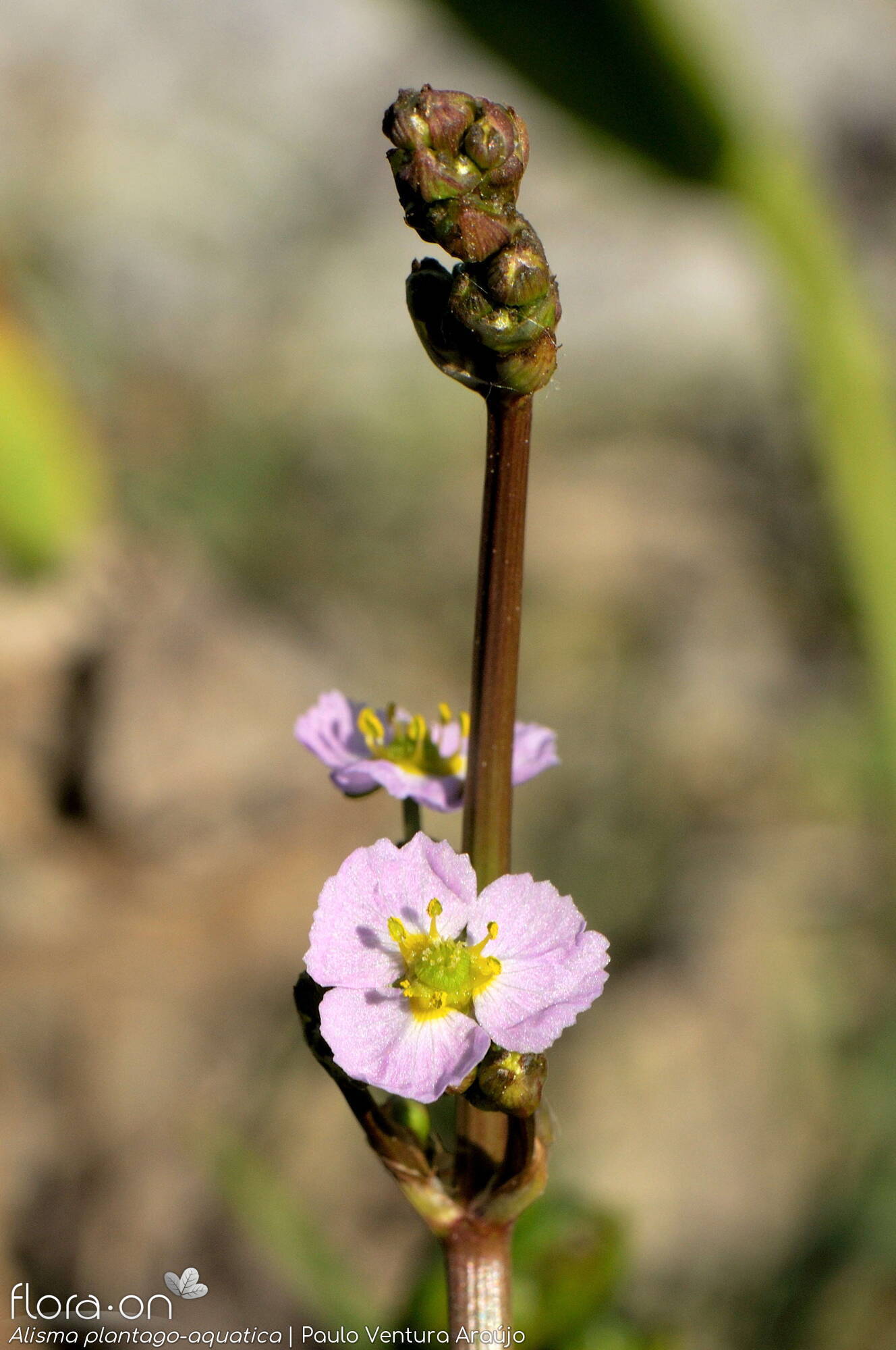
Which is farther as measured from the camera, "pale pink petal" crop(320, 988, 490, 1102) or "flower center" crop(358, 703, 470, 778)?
"flower center" crop(358, 703, 470, 778)

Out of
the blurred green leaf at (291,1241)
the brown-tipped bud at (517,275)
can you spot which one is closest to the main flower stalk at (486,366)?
the brown-tipped bud at (517,275)

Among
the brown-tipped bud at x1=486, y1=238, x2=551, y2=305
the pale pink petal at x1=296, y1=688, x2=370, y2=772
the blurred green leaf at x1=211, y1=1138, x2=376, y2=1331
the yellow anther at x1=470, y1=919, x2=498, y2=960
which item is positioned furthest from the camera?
the blurred green leaf at x1=211, y1=1138, x2=376, y2=1331

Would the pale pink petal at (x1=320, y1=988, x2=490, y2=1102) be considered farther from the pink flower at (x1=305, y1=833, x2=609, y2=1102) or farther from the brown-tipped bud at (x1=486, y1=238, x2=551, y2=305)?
the brown-tipped bud at (x1=486, y1=238, x2=551, y2=305)

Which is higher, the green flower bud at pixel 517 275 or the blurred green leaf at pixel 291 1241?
the green flower bud at pixel 517 275

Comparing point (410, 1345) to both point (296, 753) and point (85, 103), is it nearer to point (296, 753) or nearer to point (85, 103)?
point (296, 753)

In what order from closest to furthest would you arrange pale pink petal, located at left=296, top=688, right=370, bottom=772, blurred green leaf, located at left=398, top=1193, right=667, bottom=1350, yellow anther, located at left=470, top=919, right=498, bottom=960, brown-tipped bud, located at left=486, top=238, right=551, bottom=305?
brown-tipped bud, located at left=486, top=238, right=551, bottom=305
yellow anther, located at left=470, top=919, right=498, bottom=960
pale pink petal, located at left=296, top=688, right=370, bottom=772
blurred green leaf, located at left=398, top=1193, right=667, bottom=1350

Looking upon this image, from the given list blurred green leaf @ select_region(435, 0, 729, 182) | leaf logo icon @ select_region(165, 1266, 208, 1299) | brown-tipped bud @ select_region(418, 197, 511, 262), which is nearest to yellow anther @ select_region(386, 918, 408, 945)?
leaf logo icon @ select_region(165, 1266, 208, 1299)

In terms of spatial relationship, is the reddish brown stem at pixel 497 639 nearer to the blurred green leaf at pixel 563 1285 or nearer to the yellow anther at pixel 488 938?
the yellow anther at pixel 488 938
